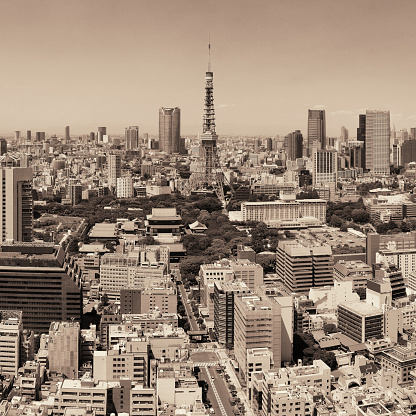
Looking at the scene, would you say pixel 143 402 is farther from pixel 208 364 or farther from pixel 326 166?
pixel 326 166

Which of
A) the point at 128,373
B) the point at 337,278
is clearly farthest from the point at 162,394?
the point at 337,278

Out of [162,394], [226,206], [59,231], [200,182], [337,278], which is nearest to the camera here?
[162,394]

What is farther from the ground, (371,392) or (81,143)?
(81,143)

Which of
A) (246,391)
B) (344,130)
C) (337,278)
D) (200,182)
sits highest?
(344,130)

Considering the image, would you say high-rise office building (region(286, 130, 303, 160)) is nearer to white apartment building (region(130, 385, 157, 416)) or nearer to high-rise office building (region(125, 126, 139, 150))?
high-rise office building (region(125, 126, 139, 150))

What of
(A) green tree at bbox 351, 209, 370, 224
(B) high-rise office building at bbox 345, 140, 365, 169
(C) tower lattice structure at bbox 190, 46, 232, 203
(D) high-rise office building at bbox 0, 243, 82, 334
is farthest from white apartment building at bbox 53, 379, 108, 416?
(B) high-rise office building at bbox 345, 140, 365, 169

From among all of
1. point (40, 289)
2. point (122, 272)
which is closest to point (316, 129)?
point (122, 272)

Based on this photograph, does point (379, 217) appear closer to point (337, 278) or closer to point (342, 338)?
point (337, 278)
